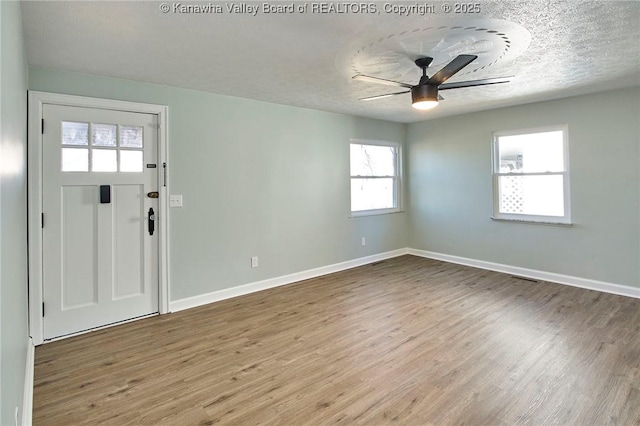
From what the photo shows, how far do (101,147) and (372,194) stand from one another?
398cm

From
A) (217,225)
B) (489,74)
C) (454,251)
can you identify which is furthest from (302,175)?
(454,251)

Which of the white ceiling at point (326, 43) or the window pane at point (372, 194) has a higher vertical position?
the white ceiling at point (326, 43)

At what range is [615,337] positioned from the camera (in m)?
2.92

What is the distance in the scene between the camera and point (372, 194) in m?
5.82

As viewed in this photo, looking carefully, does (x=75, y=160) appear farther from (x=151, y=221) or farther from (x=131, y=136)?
(x=151, y=221)

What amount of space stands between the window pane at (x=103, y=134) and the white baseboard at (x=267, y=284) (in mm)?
1743

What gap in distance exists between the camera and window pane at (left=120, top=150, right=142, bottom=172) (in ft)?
10.9

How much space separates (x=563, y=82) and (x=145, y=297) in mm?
4963

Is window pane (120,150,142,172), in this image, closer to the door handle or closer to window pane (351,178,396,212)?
the door handle

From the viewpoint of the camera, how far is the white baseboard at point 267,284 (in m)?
3.72

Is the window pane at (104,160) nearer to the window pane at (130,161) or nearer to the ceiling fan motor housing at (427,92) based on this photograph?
the window pane at (130,161)

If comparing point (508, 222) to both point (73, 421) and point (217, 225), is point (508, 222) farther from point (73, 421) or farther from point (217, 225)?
point (73, 421)

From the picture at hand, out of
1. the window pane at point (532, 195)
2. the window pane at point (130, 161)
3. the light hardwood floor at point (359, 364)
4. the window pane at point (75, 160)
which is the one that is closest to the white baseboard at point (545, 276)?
the light hardwood floor at point (359, 364)

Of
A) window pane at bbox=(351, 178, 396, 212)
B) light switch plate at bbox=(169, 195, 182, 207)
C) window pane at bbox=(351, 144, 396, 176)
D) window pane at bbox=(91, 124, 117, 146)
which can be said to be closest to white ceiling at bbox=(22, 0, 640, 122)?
window pane at bbox=(91, 124, 117, 146)
